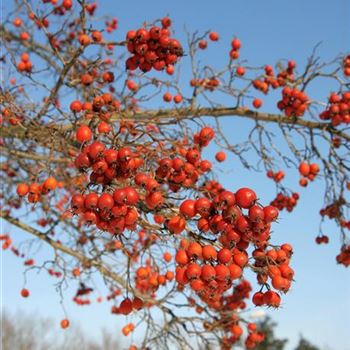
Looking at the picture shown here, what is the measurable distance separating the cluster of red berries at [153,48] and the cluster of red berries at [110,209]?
1672 mm

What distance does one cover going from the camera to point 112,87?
20.3 ft

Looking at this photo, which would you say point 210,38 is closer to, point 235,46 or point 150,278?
point 235,46

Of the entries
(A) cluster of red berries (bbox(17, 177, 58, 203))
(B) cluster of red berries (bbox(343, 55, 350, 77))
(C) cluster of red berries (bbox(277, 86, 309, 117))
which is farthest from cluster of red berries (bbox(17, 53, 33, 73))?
(B) cluster of red berries (bbox(343, 55, 350, 77))

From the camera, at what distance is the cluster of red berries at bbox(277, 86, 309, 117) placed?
16.5 ft

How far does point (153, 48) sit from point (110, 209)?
1.85 meters

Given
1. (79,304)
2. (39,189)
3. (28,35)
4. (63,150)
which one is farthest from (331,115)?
(79,304)

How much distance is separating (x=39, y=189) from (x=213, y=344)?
257cm

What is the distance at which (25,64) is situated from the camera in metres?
5.58

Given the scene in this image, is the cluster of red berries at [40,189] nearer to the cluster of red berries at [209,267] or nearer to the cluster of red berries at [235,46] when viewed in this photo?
the cluster of red berries at [209,267]

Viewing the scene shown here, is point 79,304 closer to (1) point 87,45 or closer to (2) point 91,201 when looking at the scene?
(1) point 87,45

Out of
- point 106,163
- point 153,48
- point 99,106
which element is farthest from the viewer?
point 153,48

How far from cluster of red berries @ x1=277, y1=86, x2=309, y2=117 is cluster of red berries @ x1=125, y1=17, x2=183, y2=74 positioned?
1.94m

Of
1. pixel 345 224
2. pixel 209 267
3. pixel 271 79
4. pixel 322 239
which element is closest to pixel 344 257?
pixel 345 224

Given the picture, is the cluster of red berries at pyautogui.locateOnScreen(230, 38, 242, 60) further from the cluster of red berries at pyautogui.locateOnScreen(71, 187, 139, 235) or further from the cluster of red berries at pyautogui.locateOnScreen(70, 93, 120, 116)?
the cluster of red berries at pyautogui.locateOnScreen(71, 187, 139, 235)
